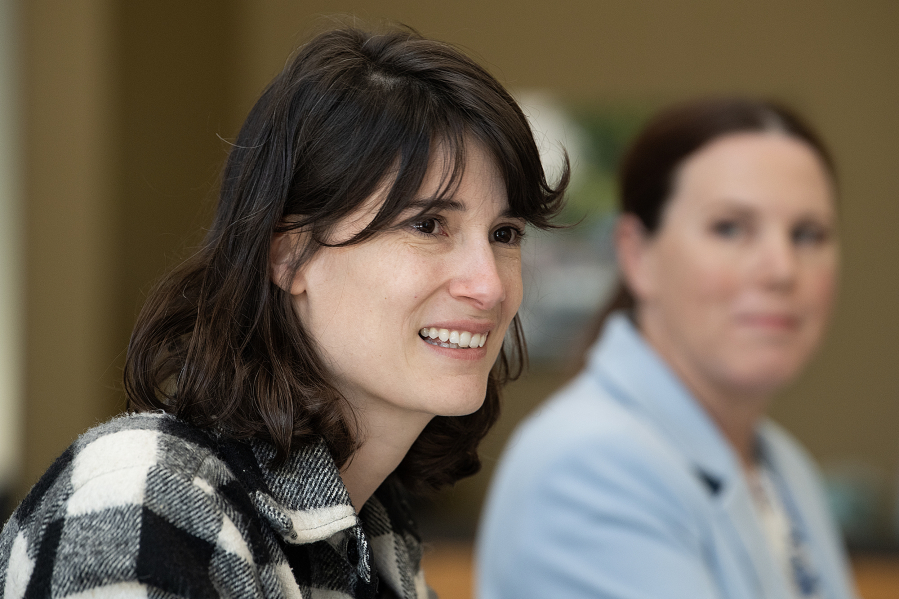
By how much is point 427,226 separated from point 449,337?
0.38 ft

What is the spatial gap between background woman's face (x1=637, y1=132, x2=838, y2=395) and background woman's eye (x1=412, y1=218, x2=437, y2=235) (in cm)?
104

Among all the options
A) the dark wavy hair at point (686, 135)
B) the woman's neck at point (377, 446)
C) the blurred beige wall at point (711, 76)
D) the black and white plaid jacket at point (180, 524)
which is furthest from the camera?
the blurred beige wall at point (711, 76)

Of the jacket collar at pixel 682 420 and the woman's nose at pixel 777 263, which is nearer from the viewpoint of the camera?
the jacket collar at pixel 682 420

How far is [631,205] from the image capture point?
2008 millimetres

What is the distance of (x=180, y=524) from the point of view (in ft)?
2.49

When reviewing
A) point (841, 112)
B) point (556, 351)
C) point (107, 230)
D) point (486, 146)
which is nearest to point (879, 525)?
point (556, 351)

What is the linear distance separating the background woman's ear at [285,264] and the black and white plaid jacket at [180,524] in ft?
0.54

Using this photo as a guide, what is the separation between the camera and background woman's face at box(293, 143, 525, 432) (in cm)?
90

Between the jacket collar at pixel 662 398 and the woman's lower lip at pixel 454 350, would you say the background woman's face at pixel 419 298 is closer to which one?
the woman's lower lip at pixel 454 350

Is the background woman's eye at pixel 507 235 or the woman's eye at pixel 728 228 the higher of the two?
the background woman's eye at pixel 507 235

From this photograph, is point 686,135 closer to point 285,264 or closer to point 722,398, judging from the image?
point 722,398

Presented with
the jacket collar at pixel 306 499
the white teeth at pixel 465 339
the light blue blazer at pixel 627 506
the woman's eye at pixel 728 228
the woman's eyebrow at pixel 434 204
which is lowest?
the light blue blazer at pixel 627 506

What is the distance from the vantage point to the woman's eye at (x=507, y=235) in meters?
0.99

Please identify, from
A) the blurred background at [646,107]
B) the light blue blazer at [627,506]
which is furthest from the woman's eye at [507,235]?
the blurred background at [646,107]
